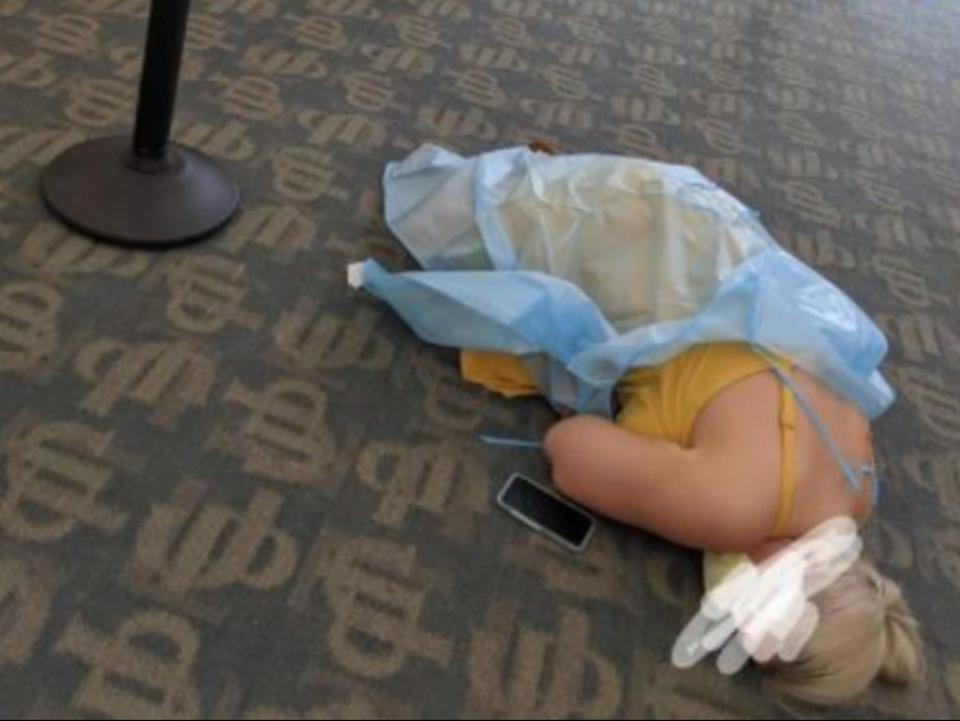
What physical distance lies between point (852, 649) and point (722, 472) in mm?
221

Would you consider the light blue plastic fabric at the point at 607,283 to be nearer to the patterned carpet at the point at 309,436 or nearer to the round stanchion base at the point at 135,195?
the patterned carpet at the point at 309,436

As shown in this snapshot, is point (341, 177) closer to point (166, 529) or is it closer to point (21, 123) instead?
point (21, 123)

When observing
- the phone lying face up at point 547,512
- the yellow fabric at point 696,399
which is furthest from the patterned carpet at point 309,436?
the yellow fabric at point 696,399

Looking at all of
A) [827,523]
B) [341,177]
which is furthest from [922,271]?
[341,177]

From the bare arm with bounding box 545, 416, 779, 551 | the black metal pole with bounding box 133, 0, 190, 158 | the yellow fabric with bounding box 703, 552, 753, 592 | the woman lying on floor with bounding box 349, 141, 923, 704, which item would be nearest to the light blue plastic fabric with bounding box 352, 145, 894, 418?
the woman lying on floor with bounding box 349, 141, 923, 704

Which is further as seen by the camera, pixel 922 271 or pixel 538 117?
pixel 538 117

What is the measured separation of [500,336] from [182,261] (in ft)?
1.48

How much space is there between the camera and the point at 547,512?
1.17m

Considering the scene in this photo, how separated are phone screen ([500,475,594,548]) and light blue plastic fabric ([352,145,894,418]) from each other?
0.15 m

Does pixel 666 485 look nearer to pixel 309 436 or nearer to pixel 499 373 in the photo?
pixel 499 373

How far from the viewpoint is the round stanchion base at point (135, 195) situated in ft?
4.42

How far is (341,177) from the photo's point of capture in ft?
5.36

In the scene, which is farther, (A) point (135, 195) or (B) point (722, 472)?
→ (A) point (135, 195)

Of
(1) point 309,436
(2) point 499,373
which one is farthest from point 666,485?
(1) point 309,436
